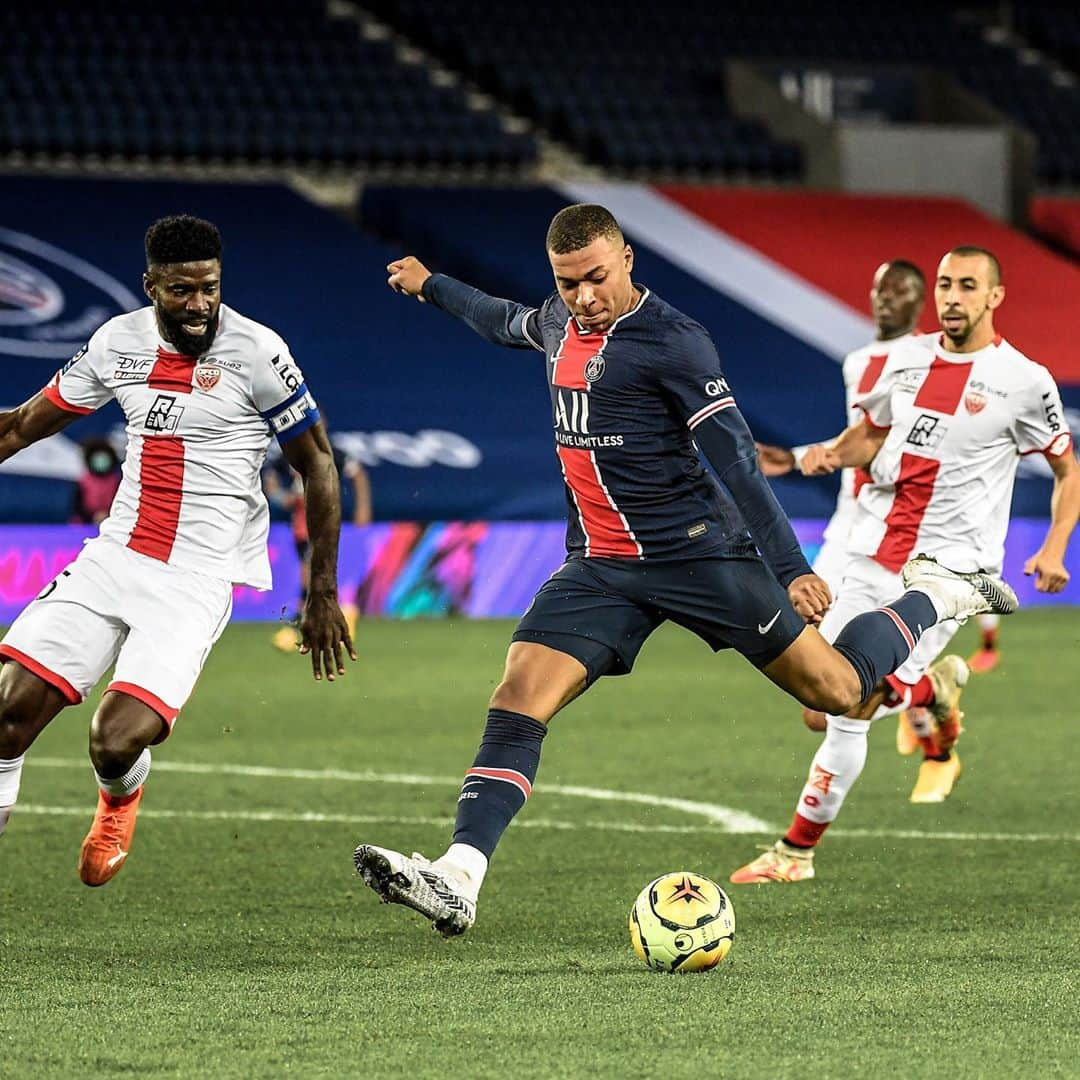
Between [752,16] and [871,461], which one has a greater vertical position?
[871,461]

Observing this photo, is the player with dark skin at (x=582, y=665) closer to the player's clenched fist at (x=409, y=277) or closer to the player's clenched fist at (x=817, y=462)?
the player's clenched fist at (x=409, y=277)

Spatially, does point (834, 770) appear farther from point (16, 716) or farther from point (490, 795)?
point (16, 716)

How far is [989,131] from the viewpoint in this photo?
27.0 metres

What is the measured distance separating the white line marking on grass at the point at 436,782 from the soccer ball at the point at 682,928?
8.49ft

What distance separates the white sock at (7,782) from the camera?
6.32 meters

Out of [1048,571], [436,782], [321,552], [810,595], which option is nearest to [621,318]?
[810,595]

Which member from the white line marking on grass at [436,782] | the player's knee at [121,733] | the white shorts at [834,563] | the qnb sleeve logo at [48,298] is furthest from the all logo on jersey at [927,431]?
the qnb sleeve logo at [48,298]

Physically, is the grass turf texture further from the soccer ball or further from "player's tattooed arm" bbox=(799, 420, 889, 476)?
"player's tattooed arm" bbox=(799, 420, 889, 476)

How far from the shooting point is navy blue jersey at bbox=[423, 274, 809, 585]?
5793mm

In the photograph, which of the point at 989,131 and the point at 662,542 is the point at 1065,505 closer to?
the point at 662,542

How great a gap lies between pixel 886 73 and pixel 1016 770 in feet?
63.1

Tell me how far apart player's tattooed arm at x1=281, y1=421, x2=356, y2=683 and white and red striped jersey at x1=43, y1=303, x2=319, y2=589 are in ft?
0.26

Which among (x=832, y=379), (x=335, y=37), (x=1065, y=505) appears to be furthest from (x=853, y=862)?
(x=335, y=37)

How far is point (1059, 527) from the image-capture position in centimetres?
739
